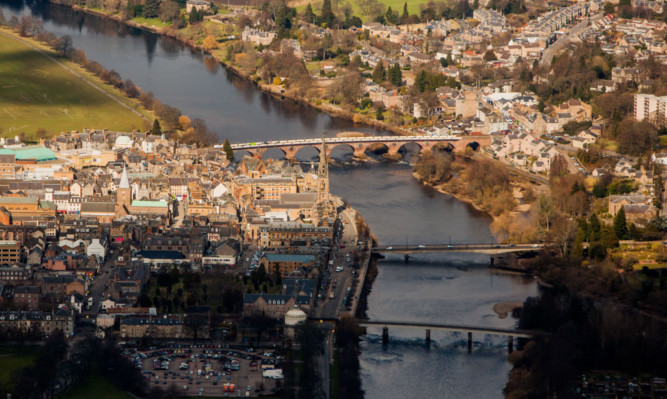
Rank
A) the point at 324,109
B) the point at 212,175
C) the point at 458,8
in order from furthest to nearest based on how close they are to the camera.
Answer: the point at 458,8 < the point at 324,109 < the point at 212,175

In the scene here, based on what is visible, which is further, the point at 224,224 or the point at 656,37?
the point at 656,37

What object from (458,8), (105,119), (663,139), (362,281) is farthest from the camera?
(458,8)

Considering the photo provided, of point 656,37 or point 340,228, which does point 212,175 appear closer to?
point 340,228

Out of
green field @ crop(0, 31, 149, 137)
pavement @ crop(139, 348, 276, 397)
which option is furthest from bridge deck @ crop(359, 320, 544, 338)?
green field @ crop(0, 31, 149, 137)

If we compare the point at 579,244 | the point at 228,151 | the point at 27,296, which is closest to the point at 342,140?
the point at 228,151

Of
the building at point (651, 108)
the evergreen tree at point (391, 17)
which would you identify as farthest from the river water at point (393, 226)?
the evergreen tree at point (391, 17)

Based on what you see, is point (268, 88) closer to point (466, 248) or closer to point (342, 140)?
point (342, 140)

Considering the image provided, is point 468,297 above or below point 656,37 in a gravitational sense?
below

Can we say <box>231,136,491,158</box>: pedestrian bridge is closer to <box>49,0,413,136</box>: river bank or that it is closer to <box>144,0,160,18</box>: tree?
<box>49,0,413,136</box>: river bank

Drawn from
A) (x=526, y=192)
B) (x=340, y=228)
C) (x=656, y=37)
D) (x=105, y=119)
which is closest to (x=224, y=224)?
(x=340, y=228)
